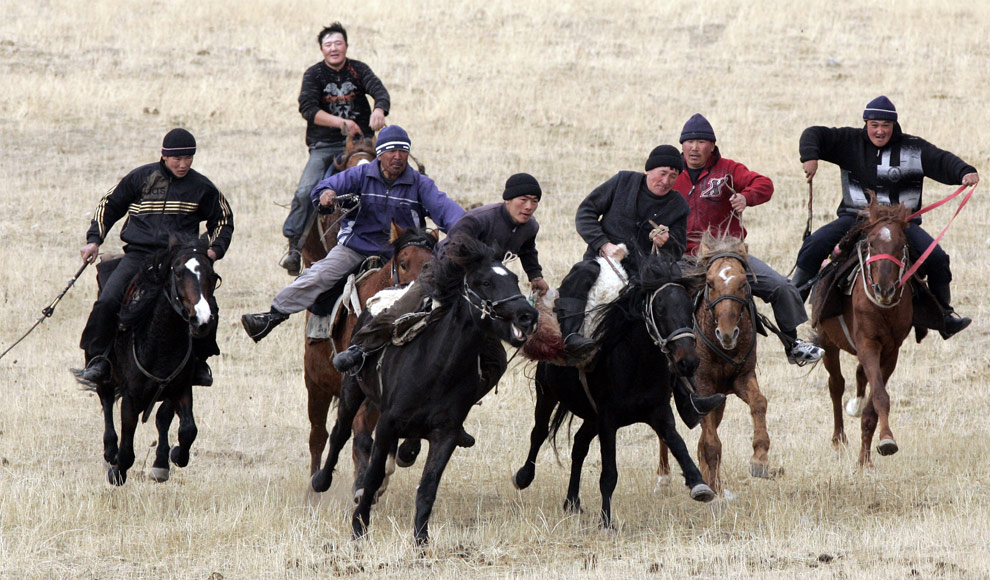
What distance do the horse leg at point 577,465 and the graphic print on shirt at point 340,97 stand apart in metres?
5.07

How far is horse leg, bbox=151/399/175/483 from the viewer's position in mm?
10109

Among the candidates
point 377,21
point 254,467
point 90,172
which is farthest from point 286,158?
point 254,467

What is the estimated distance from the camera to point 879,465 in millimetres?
11164

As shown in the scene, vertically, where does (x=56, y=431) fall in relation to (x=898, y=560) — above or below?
above

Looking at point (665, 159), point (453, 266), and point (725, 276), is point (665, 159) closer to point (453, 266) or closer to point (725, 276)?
point (725, 276)

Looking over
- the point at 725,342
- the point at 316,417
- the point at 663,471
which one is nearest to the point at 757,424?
the point at 725,342

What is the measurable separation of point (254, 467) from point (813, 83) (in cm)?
1962

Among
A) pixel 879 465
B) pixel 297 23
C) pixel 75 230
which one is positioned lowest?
pixel 879 465

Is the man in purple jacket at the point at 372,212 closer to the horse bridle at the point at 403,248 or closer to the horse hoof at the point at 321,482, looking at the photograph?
the horse bridle at the point at 403,248

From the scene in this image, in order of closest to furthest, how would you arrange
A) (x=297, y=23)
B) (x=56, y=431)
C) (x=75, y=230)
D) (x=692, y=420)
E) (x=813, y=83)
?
(x=692, y=420), (x=56, y=431), (x=75, y=230), (x=813, y=83), (x=297, y=23)

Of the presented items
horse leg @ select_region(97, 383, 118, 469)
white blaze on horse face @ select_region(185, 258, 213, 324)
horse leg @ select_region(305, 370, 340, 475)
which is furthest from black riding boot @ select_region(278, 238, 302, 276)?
white blaze on horse face @ select_region(185, 258, 213, 324)

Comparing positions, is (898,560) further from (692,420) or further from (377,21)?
(377,21)

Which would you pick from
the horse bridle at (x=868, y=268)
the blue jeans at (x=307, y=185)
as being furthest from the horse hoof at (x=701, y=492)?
the blue jeans at (x=307, y=185)

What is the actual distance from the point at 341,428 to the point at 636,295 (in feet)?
8.22
